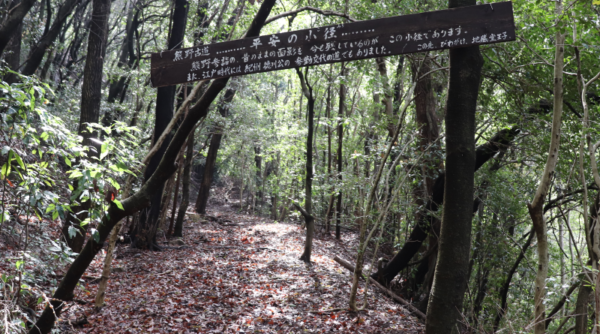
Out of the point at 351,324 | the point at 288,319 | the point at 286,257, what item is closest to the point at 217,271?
the point at 286,257

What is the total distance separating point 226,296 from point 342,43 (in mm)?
5690

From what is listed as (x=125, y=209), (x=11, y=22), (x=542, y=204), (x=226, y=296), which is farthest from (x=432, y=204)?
(x=11, y=22)

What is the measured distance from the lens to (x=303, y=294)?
784cm

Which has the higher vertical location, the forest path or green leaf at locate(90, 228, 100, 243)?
green leaf at locate(90, 228, 100, 243)

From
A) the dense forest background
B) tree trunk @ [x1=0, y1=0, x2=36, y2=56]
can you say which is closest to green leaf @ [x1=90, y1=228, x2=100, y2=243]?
the dense forest background

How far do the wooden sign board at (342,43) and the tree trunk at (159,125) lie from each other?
6.21m

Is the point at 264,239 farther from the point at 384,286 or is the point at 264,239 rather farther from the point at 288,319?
the point at 288,319

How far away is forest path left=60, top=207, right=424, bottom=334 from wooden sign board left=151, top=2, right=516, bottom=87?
10.0 feet

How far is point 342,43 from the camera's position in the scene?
3527 millimetres

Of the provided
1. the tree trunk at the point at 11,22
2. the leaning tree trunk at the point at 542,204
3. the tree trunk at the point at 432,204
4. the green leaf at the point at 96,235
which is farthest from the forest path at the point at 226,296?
the tree trunk at the point at 11,22

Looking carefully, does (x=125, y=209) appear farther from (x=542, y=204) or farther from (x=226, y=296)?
(x=226, y=296)

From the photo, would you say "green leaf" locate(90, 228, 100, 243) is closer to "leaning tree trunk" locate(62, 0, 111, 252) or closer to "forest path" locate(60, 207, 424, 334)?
"forest path" locate(60, 207, 424, 334)

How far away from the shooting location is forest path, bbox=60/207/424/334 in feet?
20.0

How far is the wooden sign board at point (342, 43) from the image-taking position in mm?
3217
